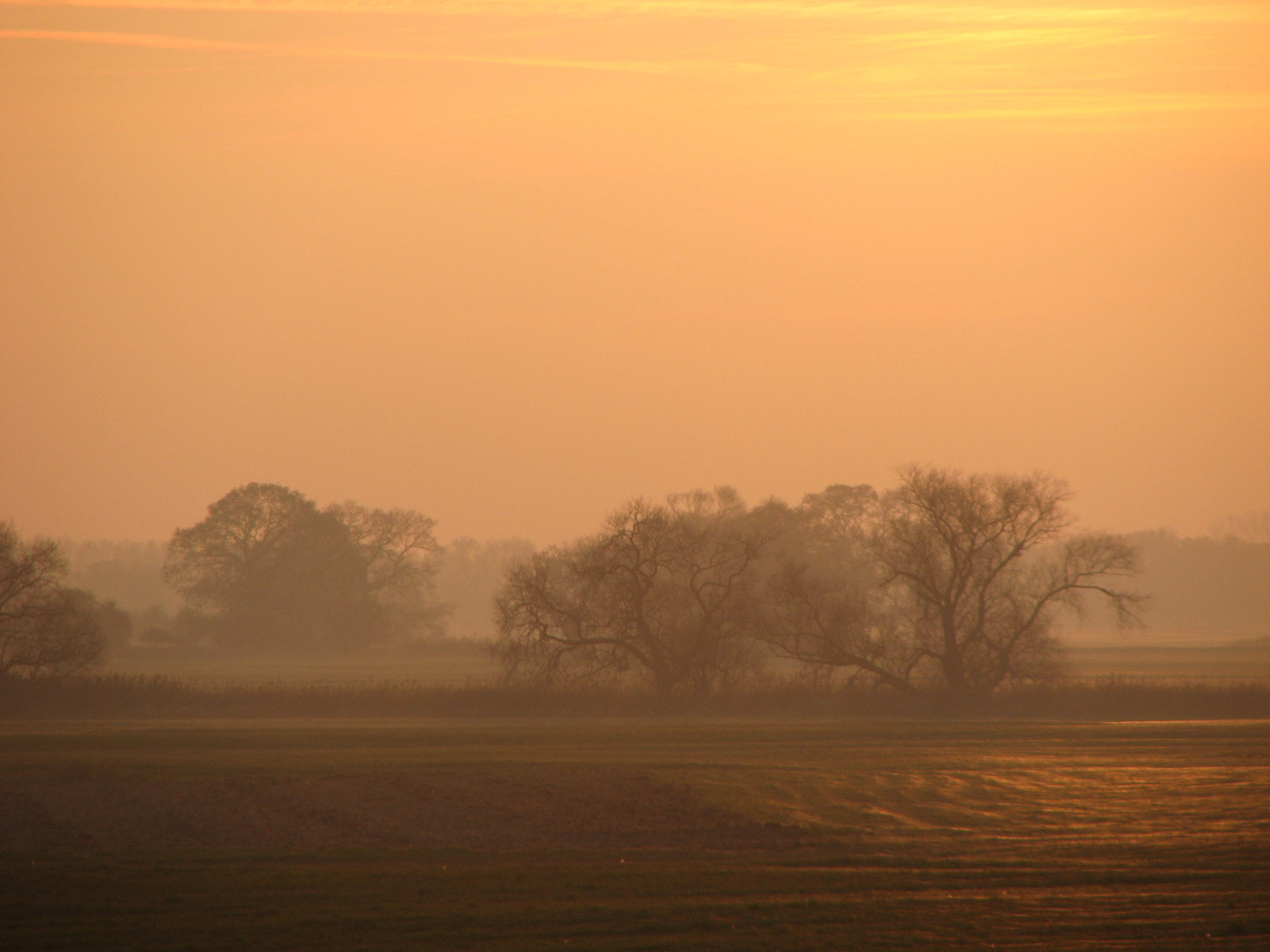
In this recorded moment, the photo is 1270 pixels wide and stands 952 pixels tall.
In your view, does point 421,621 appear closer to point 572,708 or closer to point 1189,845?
point 572,708

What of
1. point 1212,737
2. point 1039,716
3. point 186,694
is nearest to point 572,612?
point 186,694

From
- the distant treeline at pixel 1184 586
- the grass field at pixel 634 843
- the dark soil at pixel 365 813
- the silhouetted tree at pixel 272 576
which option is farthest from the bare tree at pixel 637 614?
the distant treeline at pixel 1184 586

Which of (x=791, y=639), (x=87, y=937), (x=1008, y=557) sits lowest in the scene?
(x=87, y=937)

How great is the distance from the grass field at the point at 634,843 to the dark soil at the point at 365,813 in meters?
0.08

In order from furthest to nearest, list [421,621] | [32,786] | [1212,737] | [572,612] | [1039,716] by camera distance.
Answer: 1. [421,621]
2. [572,612]
3. [1039,716]
4. [1212,737]
5. [32,786]

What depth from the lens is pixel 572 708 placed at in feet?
171

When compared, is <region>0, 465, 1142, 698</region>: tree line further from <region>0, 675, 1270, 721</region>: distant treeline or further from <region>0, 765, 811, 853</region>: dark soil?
<region>0, 765, 811, 853</region>: dark soil

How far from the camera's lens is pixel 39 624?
2181 inches

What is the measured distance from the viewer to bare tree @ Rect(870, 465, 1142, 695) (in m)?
54.0

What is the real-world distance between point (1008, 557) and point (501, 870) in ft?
123

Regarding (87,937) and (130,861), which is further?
(130,861)

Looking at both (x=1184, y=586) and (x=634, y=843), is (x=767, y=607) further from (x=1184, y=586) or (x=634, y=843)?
(x=1184, y=586)

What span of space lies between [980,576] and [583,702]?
19.5 metres

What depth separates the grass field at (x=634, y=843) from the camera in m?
18.0
